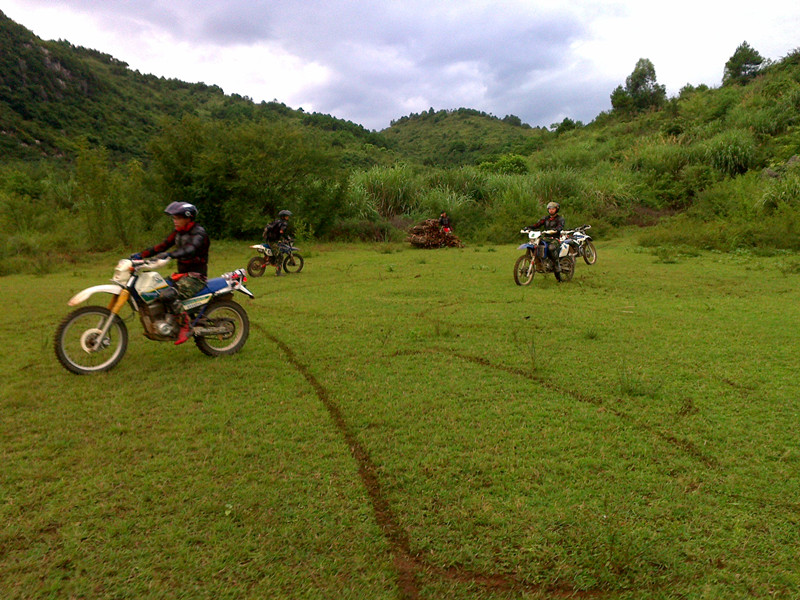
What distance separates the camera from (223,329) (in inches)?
197

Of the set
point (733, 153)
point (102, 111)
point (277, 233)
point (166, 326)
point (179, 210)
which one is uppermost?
point (102, 111)

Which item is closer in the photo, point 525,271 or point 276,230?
point 525,271

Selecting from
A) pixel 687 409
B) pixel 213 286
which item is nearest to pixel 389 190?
pixel 213 286

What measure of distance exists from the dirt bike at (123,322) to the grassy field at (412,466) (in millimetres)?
218

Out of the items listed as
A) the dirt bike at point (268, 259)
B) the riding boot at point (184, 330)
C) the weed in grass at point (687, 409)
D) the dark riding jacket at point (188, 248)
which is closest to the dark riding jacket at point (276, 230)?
the dirt bike at point (268, 259)

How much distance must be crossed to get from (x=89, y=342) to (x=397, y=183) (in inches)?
849

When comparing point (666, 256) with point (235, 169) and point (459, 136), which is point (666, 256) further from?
point (459, 136)

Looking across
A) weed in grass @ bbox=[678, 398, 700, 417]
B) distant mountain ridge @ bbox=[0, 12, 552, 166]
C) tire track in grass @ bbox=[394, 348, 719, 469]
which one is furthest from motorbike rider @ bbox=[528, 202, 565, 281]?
distant mountain ridge @ bbox=[0, 12, 552, 166]

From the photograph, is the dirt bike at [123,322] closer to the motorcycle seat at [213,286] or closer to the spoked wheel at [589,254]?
the motorcycle seat at [213,286]

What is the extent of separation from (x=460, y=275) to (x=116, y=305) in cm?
736

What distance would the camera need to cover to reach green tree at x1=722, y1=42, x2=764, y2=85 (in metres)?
45.7

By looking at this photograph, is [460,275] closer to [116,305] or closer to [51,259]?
[116,305]

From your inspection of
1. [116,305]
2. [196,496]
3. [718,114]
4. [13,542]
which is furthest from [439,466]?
[718,114]

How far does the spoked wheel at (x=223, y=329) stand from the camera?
4.95m
